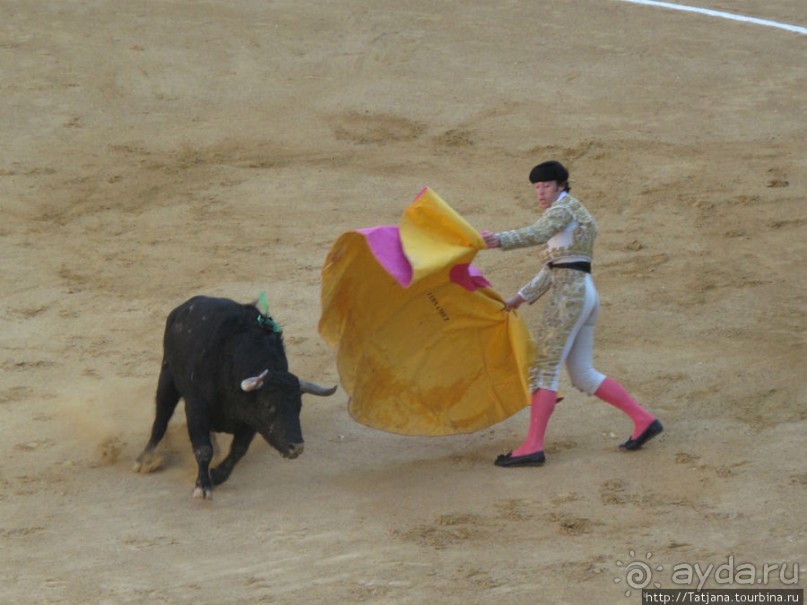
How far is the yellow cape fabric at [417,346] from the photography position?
6801 millimetres

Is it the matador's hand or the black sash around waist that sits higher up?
the matador's hand

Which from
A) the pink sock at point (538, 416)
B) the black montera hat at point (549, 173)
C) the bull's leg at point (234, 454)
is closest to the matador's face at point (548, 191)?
the black montera hat at point (549, 173)

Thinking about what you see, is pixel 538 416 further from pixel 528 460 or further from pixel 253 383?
pixel 253 383

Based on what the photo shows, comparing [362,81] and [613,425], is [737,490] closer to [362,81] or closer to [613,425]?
[613,425]

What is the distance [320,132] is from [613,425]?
5.13m

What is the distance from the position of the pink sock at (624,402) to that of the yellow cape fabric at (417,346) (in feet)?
1.34

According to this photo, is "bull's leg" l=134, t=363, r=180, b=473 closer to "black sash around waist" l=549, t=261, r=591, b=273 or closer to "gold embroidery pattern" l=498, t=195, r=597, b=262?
"gold embroidery pattern" l=498, t=195, r=597, b=262

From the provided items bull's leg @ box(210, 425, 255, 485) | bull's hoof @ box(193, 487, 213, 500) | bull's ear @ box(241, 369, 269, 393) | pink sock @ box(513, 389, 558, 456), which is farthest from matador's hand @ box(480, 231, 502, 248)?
bull's hoof @ box(193, 487, 213, 500)

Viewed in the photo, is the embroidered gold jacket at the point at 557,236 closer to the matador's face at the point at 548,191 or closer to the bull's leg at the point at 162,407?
the matador's face at the point at 548,191

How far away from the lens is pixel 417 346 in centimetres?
693

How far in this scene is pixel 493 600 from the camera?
211 inches

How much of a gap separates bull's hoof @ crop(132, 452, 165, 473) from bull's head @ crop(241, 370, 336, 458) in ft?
2.21

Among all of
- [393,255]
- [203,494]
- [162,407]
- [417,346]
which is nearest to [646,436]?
[417,346]

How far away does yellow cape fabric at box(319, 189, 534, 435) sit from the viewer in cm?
680
